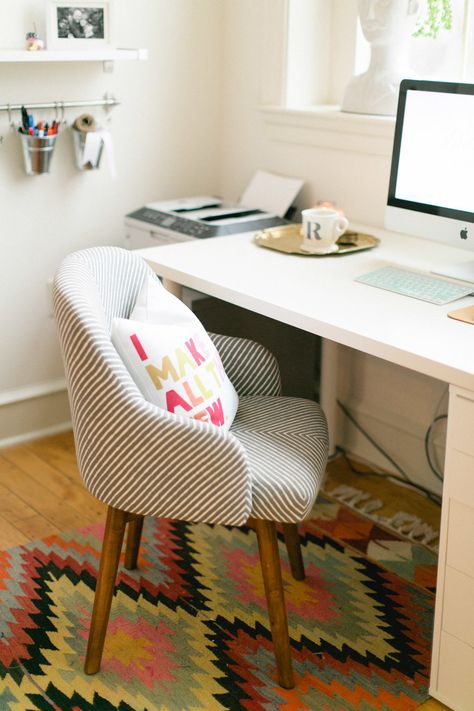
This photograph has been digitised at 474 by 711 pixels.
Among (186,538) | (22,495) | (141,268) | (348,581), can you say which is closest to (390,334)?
(141,268)

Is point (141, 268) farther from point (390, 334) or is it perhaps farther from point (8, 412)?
point (8, 412)

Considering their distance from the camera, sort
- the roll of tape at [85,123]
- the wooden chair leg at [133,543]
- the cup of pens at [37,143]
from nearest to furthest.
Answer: the wooden chair leg at [133,543] < the cup of pens at [37,143] < the roll of tape at [85,123]

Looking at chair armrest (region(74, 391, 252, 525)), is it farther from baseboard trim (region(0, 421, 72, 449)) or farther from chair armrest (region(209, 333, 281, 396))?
baseboard trim (region(0, 421, 72, 449))

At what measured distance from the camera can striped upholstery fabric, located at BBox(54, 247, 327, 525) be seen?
1524mm

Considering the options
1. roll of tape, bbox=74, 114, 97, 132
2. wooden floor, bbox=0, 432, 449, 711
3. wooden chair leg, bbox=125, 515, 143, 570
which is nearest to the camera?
wooden chair leg, bbox=125, 515, 143, 570

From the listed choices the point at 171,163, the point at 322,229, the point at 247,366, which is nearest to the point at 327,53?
the point at 171,163

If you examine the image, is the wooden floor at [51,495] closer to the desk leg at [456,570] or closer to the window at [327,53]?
the desk leg at [456,570]

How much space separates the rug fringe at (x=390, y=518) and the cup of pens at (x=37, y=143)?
1.23 m

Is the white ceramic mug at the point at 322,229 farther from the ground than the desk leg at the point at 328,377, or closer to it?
farther from the ground

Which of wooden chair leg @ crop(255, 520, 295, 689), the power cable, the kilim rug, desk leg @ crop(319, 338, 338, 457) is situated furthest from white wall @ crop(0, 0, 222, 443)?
wooden chair leg @ crop(255, 520, 295, 689)

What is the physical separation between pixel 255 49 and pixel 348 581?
1640 millimetres

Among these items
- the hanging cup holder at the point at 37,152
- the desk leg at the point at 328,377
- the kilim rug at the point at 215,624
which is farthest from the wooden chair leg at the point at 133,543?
the hanging cup holder at the point at 37,152

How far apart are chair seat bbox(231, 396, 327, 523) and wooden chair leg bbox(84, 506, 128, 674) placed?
28 cm

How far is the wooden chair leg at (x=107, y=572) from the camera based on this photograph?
5.54 ft
